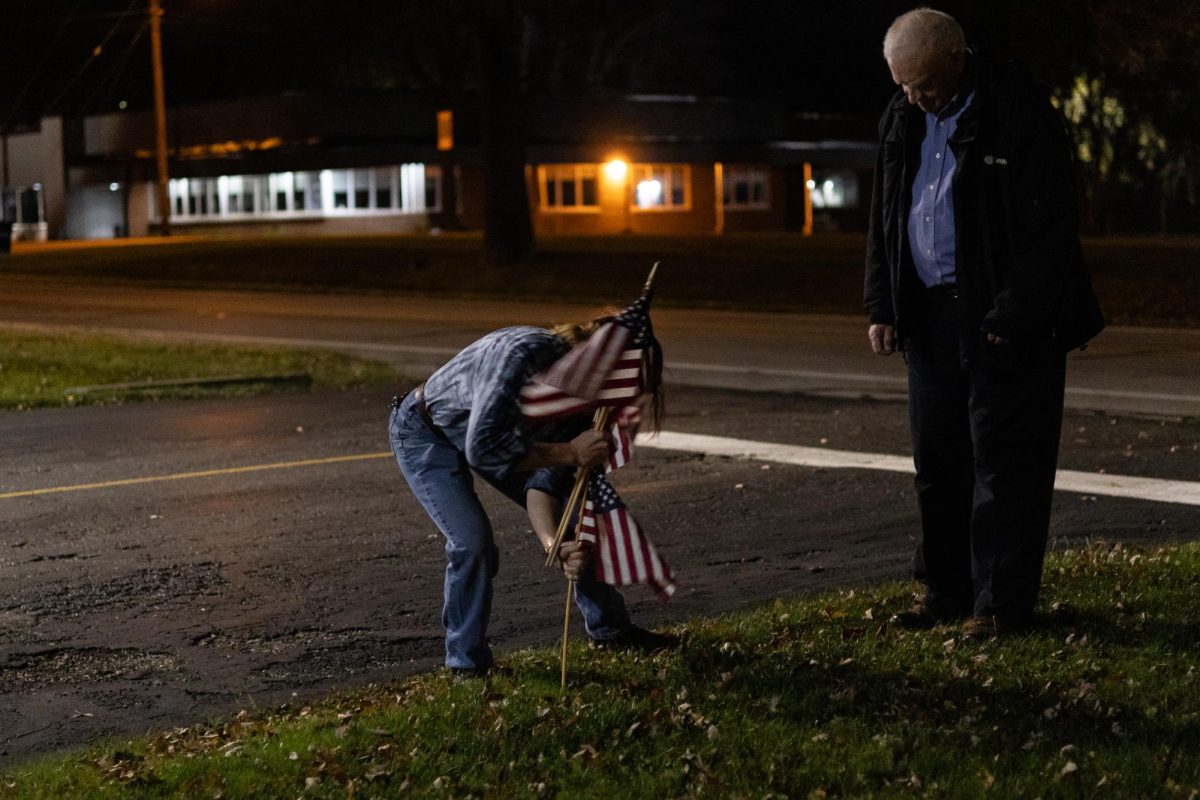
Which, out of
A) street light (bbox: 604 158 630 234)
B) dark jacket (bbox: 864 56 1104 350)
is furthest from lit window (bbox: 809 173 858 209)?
dark jacket (bbox: 864 56 1104 350)

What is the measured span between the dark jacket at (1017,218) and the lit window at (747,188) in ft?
199

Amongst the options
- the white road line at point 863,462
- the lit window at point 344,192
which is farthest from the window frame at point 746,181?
the white road line at point 863,462

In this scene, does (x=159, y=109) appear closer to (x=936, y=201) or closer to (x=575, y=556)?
(x=936, y=201)

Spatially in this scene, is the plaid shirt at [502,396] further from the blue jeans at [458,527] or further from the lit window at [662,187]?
the lit window at [662,187]

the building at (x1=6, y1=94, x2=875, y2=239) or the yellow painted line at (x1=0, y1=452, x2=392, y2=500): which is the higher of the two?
the building at (x1=6, y1=94, x2=875, y2=239)

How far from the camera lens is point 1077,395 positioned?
15.0 metres

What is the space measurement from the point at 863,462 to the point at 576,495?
234 inches

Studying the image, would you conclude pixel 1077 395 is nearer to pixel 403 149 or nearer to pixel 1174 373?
pixel 1174 373

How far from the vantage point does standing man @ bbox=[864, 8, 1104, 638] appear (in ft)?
20.9

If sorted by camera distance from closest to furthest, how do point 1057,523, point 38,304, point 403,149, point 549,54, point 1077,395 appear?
point 1057,523 < point 1077,395 < point 38,304 < point 403,149 < point 549,54

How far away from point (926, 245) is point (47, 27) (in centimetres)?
7474

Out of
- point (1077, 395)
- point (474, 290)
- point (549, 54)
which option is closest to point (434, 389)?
point (1077, 395)

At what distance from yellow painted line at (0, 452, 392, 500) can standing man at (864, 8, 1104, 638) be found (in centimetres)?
592

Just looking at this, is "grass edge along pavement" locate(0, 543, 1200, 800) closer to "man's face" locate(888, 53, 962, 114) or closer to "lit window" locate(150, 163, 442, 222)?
"man's face" locate(888, 53, 962, 114)
